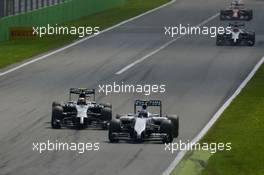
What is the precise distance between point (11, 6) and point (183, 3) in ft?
119

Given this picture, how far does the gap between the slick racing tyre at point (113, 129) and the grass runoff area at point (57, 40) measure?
963 inches

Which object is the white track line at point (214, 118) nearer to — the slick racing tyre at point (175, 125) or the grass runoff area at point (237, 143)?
the grass runoff area at point (237, 143)

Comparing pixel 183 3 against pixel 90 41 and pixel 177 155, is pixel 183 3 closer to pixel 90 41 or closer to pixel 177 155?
pixel 90 41

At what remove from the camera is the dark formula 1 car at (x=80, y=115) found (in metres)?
37.8

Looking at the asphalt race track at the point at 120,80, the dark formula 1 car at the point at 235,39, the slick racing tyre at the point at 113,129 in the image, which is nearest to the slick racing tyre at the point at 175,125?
the asphalt race track at the point at 120,80

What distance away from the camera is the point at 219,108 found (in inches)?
1740

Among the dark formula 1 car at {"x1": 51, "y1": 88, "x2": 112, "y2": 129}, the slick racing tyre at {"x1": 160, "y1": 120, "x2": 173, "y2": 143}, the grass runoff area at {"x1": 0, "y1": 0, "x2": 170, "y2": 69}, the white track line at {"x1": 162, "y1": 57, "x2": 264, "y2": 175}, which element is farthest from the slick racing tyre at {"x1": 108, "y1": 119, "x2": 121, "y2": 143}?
the grass runoff area at {"x1": 0, "y1": 0, "x2": 170, "y2": 69}

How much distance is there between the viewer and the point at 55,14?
84000 mm

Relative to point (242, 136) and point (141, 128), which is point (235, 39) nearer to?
A: point (242, 136)

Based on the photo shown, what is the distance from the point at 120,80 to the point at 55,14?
31.2 m

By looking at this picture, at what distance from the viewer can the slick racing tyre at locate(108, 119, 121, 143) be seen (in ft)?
115

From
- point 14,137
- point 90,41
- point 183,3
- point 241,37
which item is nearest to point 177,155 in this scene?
point 14,137

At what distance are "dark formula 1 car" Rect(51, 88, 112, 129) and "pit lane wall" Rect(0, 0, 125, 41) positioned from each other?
112 feet

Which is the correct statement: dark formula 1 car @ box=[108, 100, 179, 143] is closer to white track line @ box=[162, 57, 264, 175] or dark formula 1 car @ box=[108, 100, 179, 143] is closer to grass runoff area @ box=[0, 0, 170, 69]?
white track line @ box=[162, 57, 264, 175]
